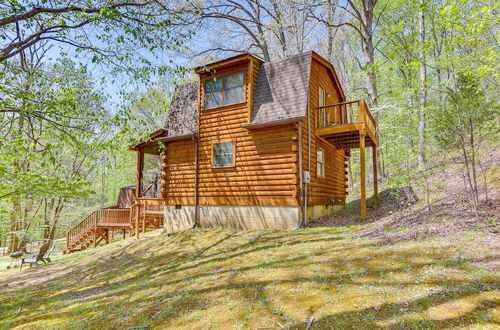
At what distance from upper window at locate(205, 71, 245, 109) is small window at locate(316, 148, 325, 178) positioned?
419 cm

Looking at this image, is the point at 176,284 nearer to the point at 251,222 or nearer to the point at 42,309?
the point at 42,309

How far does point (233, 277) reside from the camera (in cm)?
604

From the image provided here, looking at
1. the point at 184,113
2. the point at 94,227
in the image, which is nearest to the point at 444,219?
the point at 184,113

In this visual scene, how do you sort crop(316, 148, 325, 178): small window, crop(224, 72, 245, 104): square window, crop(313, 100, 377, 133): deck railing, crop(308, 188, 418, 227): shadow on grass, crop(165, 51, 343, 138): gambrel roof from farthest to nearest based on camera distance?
crop(316, 148, 325, 178): small window
crop(224, 72, 245, 104): square window
crop(165, 51, 343, 138): gambrel roof
crop(313, 100, 377, 133): deck railing
crop(308, 188, 418, 227): shadow on grass

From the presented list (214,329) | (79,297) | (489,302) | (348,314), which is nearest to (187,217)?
(79,297)

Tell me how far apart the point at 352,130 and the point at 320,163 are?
7.88 ft

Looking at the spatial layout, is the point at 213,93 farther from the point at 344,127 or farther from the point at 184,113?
the point at 344,127

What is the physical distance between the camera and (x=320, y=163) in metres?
12.8

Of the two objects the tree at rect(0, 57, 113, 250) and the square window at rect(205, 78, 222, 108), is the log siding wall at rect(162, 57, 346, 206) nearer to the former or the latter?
the square window at rect(205, 78, 222, 108)

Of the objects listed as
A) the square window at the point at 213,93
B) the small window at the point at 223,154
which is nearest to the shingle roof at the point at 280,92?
the square window at the point at 213,93

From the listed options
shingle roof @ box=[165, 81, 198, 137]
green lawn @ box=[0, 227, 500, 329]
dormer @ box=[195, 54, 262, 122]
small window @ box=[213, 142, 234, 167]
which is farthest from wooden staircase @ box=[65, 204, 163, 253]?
dormer @ box=[195, 54, 262, 122]

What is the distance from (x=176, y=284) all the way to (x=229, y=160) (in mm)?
6441

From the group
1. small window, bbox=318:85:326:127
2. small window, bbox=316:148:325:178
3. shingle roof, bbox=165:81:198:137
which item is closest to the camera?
small window, bbox=316:148:325:178

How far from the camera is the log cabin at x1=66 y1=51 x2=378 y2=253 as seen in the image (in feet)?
35.3
